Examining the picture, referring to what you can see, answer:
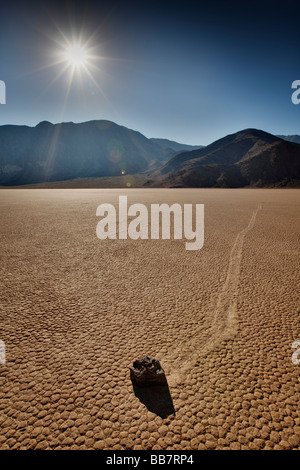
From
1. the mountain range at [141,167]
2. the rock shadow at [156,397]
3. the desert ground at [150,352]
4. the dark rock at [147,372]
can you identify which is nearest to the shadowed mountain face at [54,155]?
the mountain range at [141,167]

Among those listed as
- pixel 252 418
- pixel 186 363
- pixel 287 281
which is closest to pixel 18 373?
pixel 186 363

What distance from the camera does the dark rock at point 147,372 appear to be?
2600 mm

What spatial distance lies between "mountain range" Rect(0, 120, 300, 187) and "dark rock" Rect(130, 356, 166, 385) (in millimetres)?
93631

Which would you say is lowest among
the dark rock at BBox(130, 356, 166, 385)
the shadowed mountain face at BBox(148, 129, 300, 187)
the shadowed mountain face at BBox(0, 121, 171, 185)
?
the dark rock at BBox(130, 356, 166, 385)

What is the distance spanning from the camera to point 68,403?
2406 millimetres

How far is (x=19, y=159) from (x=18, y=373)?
209 metres

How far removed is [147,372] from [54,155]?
20546cm

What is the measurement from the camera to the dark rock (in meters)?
2.60

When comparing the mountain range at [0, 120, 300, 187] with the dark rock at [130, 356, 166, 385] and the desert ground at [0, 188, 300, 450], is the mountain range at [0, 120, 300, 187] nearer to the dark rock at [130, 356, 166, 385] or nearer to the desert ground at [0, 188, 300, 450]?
the desert ground at [0, 188, 300, 450]

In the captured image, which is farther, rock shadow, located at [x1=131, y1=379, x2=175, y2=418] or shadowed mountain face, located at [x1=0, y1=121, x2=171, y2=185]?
shadowed mountain face, located at [x1=0, y1=121, x2=171, y2=185]

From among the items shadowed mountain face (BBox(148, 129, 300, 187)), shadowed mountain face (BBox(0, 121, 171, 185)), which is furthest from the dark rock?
shadowed mountain face (BBox(0, 121, 171, 185))

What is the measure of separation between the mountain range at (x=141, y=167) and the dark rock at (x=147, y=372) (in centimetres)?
9363

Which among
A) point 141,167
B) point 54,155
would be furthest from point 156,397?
point 141,167
